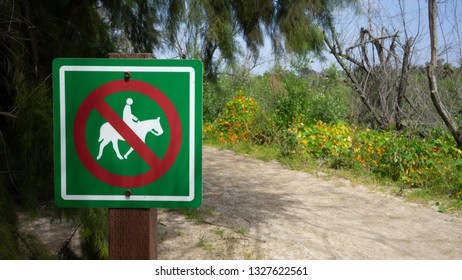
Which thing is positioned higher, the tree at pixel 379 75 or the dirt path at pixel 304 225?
the tree at pixel 379 75

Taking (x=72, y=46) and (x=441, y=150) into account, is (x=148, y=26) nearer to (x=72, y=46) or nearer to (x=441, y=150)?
(x=72, y=46)

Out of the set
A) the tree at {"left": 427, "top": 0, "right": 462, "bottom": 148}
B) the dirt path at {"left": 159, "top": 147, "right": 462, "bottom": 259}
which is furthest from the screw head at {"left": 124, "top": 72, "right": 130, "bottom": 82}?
the tree at {"left": 427, "top": 0, "right": 462, "bottom": 148}

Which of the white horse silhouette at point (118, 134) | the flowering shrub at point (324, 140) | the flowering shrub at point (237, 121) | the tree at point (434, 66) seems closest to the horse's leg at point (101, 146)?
the white horse silhouette at point (118, 134)

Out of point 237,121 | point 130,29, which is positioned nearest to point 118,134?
point 130,29

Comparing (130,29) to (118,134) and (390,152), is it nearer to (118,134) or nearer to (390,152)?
(118,134)

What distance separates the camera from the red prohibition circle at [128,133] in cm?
150

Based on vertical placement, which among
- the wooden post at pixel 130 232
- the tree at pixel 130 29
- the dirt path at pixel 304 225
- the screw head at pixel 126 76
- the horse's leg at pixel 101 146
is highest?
the tree at pixel 130 29

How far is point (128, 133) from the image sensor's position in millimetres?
1496

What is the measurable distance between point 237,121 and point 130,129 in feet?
29.1

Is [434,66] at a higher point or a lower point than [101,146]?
higher

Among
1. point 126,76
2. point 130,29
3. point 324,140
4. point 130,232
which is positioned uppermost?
point 130,29

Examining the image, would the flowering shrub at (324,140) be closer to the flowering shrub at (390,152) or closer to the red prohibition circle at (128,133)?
the flowering shrub at (390,152)

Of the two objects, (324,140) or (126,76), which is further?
(324,140)

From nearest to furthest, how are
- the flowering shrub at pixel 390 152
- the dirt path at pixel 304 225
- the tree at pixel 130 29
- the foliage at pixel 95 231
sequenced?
the foliage at pixel 95 231 < the tree at pixel 130 29 < the dirt path at pixel 304 225 < the flowering shrub at pixel 390 152
